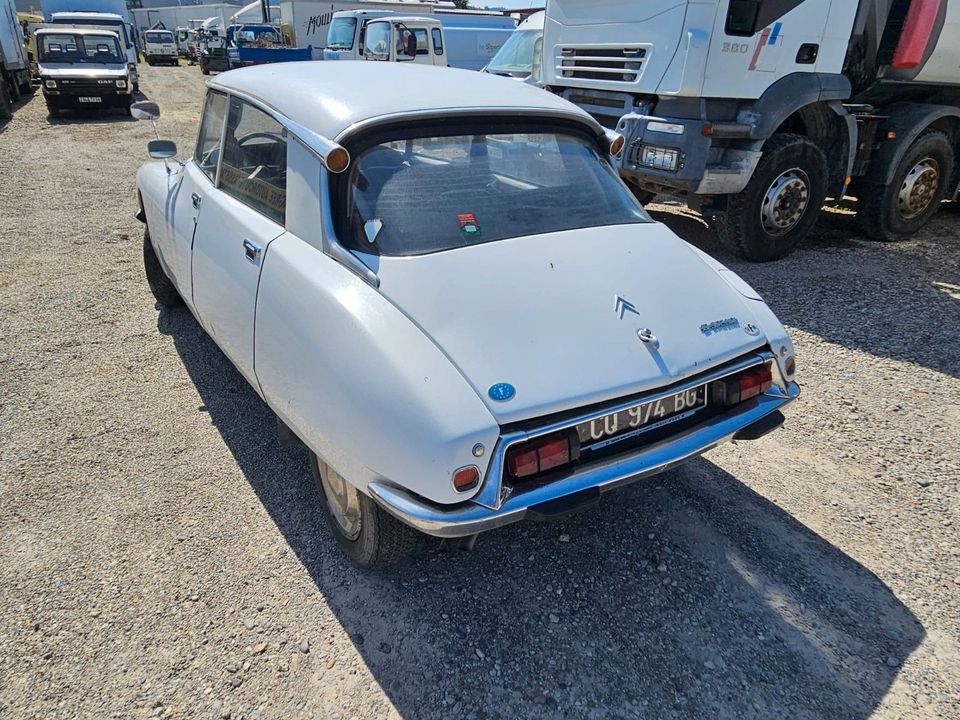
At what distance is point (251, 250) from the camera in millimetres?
2791

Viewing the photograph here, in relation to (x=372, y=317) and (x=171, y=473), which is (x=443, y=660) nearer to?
(x=372, y=317)

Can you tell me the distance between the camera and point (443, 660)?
228 cm

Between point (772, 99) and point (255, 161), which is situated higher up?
point (772, 99)

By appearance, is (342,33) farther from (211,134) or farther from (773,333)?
(773,333)

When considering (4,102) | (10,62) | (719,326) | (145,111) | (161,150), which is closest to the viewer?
(719,326)

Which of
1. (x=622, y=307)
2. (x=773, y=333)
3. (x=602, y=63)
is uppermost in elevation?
(x=602, y=63)

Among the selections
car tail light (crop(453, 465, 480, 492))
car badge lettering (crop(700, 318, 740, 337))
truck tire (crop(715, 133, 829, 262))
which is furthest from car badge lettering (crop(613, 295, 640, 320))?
truck tire (crop(715, 133, 829, 262))

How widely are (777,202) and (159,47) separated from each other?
37532 mm

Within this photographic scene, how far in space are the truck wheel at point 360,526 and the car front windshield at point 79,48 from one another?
16.7m

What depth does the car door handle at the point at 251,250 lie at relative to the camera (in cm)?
275

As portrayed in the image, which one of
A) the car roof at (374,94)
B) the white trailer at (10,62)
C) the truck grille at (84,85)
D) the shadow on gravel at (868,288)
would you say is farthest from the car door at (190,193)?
the white trailer at (10,62)

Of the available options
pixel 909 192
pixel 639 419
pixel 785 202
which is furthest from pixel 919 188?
pixel 639 419

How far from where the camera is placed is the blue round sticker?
205 centimetres

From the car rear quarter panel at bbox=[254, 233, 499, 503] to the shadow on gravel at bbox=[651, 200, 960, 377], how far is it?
150 inches
